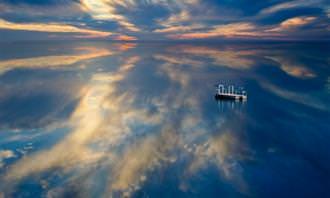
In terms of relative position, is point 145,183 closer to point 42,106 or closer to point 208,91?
point 42,106

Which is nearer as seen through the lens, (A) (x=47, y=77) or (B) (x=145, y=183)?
(B) (x=145, y=183)

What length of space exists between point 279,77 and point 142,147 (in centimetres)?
7850

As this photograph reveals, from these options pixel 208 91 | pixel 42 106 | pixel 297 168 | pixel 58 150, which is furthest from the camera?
pixel 208 91

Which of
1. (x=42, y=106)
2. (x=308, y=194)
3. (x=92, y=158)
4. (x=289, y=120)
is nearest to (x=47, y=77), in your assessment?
(x=42, y=106)

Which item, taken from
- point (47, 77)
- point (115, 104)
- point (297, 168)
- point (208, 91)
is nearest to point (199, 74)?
point (208, 91)

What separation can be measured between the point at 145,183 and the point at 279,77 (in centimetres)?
8510

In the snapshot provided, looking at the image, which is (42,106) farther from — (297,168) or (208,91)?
(297,168)

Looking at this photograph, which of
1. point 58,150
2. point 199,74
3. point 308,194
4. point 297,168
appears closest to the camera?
point 308,194

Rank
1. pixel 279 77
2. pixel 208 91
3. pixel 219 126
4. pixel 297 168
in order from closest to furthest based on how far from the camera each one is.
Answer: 1. pixel 297 168
2. pixel 219 126
3. pixel 208 91
4. pixel 279 77

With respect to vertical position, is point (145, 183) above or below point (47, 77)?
below

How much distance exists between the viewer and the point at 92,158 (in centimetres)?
3791

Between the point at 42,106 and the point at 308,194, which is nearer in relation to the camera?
the point at 308,194

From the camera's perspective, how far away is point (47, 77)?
98938 mm

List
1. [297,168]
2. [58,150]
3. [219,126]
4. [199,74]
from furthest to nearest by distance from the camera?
[199,74], [219,126], [58,150], [297,168]
